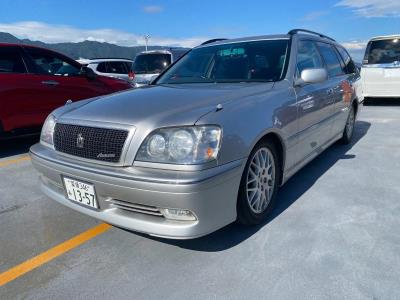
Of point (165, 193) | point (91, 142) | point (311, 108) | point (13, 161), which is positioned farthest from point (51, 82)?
point (165, 193)

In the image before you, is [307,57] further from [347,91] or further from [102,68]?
[102,68]

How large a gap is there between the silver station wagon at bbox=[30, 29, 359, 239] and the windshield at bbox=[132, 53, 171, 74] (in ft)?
19.7

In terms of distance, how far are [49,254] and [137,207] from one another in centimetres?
84

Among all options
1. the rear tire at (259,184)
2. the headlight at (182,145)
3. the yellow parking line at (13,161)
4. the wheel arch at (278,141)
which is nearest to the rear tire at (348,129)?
the wheel arch at (278,141)

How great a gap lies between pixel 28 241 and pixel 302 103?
263 centimetres

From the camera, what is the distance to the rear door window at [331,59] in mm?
4350

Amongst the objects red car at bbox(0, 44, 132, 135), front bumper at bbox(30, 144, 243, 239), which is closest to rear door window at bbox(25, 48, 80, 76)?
red car at bbox(0, 44, 132, 135)

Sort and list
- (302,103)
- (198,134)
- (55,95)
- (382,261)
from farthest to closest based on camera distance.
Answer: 1. (55,95)
2. (302,103)
3. (382,261)
4. (198,134)

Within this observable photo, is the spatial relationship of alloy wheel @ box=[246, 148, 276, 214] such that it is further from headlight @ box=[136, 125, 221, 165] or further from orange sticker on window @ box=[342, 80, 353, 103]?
orange sticker on window @ box=[342, 80, 353, 103]

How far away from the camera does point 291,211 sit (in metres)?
3.06

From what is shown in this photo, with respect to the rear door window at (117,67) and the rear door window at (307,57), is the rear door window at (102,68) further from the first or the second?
the rear door window at (307,57)

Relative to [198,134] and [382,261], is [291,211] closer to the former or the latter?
[382,261]

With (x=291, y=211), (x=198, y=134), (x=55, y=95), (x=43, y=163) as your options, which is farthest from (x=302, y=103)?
(x=55, y=95)

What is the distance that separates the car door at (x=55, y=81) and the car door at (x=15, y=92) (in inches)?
5.0
